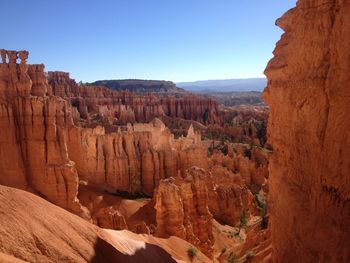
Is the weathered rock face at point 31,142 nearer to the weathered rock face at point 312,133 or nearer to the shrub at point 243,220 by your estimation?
the shrub at point 243,220

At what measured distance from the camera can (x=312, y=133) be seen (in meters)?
7.71

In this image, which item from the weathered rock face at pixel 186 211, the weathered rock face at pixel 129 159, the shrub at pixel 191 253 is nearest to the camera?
the shrub at pixel 191 253

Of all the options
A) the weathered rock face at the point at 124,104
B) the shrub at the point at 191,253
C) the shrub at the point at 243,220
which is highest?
the weathered rock face at the point at 124,104

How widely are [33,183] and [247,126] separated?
165ft

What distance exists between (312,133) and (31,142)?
62.7ft

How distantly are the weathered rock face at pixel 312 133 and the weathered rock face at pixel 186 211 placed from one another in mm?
9959

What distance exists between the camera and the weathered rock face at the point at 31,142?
880 inches

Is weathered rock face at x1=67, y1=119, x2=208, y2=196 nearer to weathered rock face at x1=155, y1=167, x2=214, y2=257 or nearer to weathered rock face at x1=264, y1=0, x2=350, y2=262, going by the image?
weathered rock face at x1=155, y1=167, x2=214, y2=257

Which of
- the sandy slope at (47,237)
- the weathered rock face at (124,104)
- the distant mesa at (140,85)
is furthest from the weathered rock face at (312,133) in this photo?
the distant mesa at (140,85)

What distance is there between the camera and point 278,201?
959 centimetres

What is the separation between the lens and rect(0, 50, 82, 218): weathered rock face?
2234 centimetres

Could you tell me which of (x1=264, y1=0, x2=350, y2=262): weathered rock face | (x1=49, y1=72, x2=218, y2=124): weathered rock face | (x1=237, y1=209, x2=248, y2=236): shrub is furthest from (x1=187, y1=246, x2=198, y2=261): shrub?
(x1=49, y1=72, x2=218, y2=124): weathered rock face

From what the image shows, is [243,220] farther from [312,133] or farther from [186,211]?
[312,133]

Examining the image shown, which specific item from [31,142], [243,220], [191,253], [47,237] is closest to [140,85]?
[243,220]
